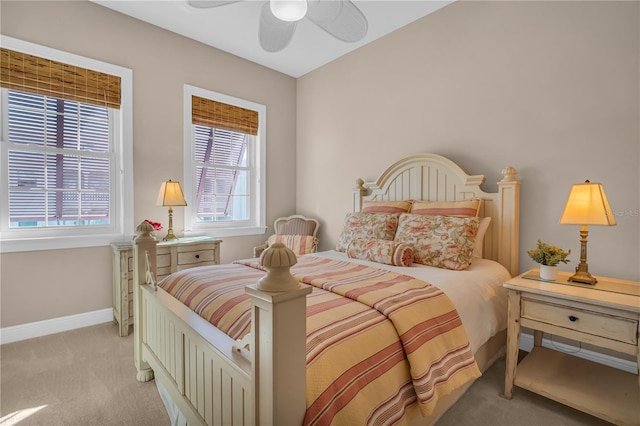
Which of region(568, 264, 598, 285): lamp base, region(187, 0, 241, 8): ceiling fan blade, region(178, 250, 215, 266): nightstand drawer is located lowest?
region(178, 250, 215, 266): nightstand drawer

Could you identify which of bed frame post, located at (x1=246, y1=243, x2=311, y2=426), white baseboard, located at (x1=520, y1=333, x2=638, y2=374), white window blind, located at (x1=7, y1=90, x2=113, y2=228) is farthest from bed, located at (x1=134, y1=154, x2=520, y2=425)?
white window blind, located at (x1=7, y1=90, x2=113, y2=228)

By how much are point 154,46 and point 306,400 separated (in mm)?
3501

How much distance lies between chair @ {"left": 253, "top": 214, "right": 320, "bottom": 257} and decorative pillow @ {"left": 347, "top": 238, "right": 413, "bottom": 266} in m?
1.28

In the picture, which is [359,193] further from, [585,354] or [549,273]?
[585,354]

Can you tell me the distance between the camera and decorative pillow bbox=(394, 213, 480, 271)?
208 cm

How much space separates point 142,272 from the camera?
6.57 feet

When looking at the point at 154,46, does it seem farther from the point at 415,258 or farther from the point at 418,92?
the point at 415,258

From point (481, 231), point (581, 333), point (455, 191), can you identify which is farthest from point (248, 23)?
point (581, 333)

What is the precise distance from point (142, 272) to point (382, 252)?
159 centimetres

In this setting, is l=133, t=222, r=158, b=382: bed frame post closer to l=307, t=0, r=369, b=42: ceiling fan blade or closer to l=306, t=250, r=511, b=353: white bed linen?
l=306, t=250, r=511, b=353: white bed linen

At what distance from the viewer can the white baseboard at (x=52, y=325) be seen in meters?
2.48

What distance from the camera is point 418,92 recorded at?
9.89ft

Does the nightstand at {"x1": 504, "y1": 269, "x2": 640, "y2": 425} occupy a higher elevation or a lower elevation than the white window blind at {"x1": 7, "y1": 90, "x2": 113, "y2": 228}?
lower

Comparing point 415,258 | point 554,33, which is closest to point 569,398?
point 415,258
